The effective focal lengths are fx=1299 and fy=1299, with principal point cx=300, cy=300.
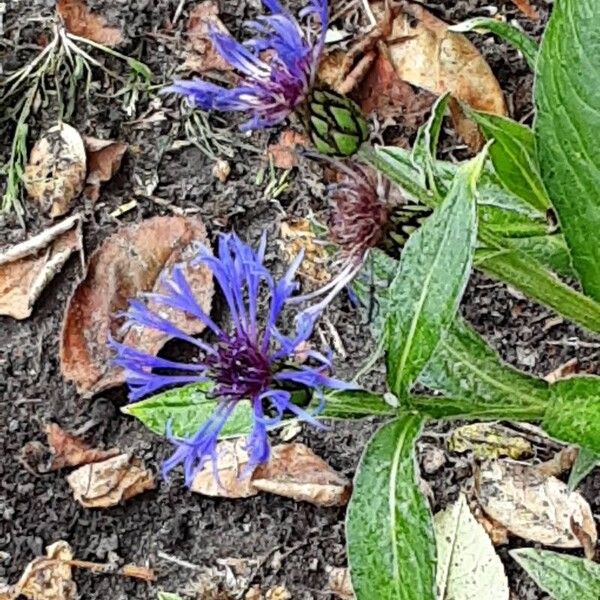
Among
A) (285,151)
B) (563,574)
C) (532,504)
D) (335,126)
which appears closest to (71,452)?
(285,151)

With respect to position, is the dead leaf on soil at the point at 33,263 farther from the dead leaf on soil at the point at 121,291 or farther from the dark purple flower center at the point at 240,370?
the dark purple flower center at the point at 240,370

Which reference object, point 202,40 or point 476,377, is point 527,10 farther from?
point 476,377

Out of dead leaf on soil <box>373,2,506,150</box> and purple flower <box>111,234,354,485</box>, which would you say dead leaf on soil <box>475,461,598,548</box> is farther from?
purple flower <box>111,234,354,485</box>

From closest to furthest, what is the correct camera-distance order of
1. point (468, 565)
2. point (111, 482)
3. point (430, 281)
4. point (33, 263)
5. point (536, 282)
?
point (430, 281) < point (536, 282) < point (468, 565) < point (111, 482) < point (33, 263)

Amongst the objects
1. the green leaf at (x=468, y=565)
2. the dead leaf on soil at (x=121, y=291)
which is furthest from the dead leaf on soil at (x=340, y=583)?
the dead leaf on soil at (x=121, y=291)

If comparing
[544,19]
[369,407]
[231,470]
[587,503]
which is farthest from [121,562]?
[544,19]

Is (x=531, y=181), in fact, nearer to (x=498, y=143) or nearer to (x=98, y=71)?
(x=498, y=143)
